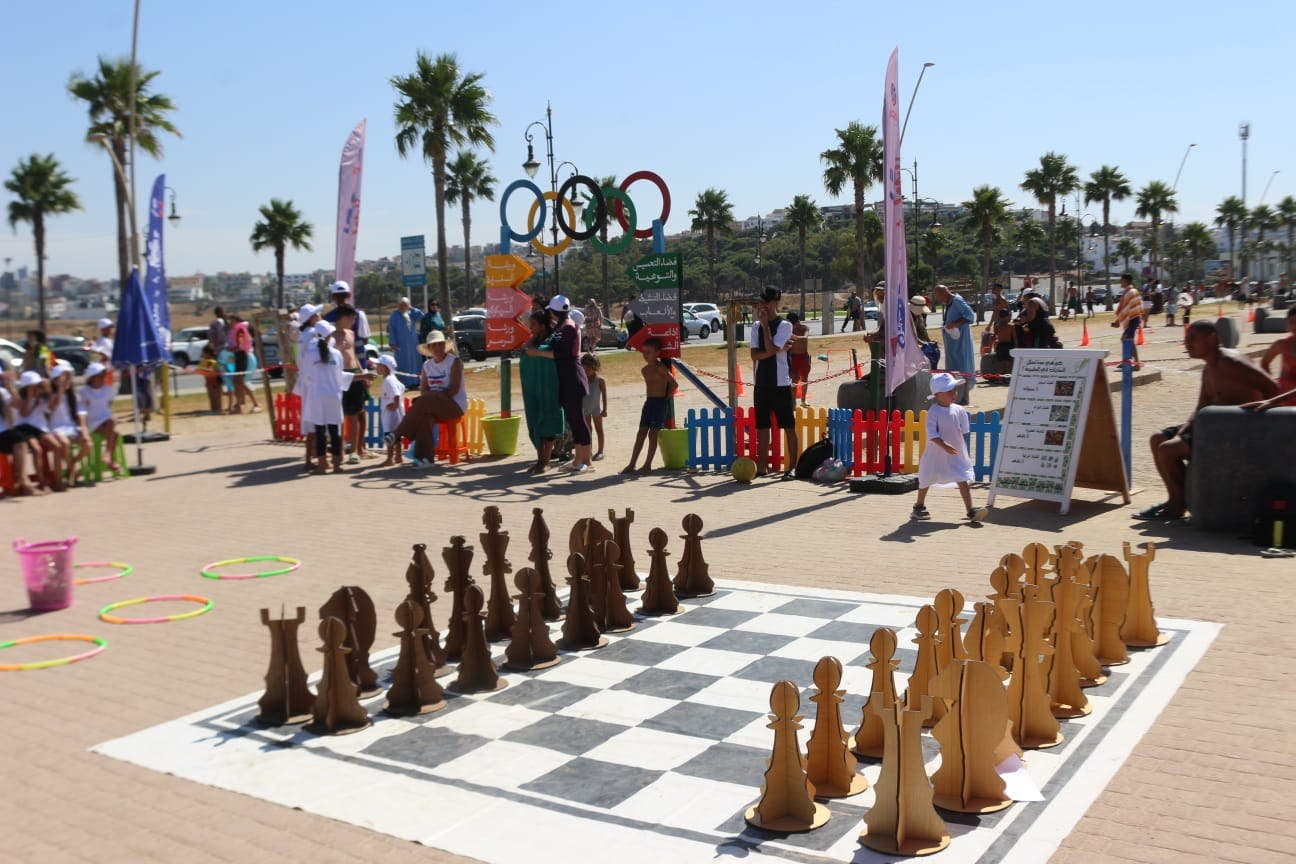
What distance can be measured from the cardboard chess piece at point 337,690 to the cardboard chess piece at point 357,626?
0.76ft

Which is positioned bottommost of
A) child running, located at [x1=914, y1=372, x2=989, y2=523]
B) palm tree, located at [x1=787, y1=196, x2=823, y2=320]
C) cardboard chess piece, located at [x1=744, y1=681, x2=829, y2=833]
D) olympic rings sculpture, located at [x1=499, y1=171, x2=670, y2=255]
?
cardboard chess piece, located at [x1=744, y1=681, x2=829, y2=833]

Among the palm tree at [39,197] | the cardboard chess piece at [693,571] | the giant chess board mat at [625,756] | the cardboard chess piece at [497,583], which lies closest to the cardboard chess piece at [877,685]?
the giant chess board mat at [625,756]

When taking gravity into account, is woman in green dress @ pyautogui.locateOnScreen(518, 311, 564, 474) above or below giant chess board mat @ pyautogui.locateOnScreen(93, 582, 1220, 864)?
above

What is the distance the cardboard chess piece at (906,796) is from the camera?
4.14 meters

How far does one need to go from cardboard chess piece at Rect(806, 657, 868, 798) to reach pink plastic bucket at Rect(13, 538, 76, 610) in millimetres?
6091

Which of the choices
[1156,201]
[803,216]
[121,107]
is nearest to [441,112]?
[121,107]

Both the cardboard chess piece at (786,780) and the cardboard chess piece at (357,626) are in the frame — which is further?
the cardboard chess piece at (357,626)

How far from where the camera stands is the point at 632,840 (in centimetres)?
430

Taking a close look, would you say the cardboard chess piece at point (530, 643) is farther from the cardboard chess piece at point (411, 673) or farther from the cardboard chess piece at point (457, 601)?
the cardboard chess piece at point (411, 673)

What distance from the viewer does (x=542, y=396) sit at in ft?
45.9

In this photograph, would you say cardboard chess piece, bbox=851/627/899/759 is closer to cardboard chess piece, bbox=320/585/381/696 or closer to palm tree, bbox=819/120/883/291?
cardboard chess piece, bbox=320/585/381/696

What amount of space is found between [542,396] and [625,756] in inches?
359

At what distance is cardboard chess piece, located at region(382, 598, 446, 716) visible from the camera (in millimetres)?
5773

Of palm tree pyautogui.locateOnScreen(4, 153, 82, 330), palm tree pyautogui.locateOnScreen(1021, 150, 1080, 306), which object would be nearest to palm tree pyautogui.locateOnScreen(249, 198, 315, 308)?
palm tree pyautogui.locateOnScreen(4, 153, 82, 330)
